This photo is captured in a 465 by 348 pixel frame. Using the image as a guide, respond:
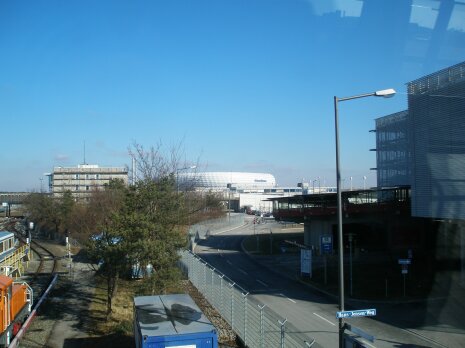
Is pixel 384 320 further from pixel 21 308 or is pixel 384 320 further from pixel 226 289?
pixel 21 308

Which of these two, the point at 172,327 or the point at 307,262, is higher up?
the point at 172,327

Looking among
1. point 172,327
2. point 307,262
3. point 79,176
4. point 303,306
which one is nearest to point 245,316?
point 172,327

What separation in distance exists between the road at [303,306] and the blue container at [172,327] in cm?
251

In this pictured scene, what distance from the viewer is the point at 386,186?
44781 mm

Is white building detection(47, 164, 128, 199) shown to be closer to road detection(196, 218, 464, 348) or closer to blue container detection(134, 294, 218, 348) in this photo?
road detection(196, 218, 464, 348)

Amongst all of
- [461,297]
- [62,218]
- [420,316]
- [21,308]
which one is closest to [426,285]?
[461,297]

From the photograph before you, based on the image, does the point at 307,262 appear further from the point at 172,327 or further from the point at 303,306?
the point at 172,327

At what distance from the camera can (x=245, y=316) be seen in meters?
12.5

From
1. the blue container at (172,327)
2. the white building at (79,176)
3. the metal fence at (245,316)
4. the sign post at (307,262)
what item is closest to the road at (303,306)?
the metal fence at (245,316)

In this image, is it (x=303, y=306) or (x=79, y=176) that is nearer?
(x=303, y=306)

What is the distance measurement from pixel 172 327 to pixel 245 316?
11.0ft

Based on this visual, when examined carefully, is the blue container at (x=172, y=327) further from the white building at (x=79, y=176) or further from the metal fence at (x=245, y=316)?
the white building at (x=79, y=176)

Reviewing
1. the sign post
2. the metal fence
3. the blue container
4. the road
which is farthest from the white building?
the blue container

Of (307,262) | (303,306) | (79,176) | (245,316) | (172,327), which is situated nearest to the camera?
(172,327)
